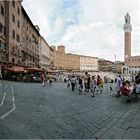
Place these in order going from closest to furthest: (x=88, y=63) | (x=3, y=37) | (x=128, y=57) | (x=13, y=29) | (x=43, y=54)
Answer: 1. (x=3, y=37)
2. (x=13, y=29)
3. (x=43, y=54)
4. (x=128, y=57)
5. (x=88, y=63)

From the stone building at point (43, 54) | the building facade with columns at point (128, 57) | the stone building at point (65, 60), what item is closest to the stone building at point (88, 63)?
the stone building at point (65, 60)

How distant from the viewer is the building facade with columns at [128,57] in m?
133

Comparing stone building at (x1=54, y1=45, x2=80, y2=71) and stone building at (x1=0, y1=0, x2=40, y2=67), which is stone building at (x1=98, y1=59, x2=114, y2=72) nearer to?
stone building at (x1=54, y1=45, x2=80, y2=71)

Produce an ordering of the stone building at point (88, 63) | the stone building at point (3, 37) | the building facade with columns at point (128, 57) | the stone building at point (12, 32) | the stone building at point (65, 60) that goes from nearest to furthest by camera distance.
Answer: the stone building at point (3, 37), the stone building at point (12, 32), the building facade with columns at point (128, 57), the stone building at point (65, 60), the stone building at point (88, 63)

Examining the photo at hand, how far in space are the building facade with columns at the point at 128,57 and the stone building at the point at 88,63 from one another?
2734 cm

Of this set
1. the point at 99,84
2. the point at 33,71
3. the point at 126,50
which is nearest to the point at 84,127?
the point at 99,84

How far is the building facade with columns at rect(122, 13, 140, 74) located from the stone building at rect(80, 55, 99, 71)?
Result: 27.3 metres

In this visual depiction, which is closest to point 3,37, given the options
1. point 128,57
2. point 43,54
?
point 43,54

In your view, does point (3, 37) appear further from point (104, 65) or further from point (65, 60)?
point (104, 65)

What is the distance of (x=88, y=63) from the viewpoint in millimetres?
167625

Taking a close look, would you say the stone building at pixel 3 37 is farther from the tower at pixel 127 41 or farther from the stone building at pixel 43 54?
the tower at pixel 127 41

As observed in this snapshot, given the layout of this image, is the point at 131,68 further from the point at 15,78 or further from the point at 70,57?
the point at 15,78

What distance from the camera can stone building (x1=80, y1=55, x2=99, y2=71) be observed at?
6339 inches

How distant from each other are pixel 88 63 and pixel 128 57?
1358 inches
